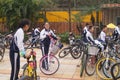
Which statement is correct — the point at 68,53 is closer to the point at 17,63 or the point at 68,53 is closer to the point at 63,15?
the point at 17,63

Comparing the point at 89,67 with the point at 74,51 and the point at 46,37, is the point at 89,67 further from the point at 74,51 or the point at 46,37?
the point at 74,51

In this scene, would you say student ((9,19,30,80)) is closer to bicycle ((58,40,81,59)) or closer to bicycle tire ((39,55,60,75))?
bicycle tire ((39,55,60,75))

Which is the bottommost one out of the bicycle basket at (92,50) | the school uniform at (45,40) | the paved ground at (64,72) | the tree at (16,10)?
the paved ground at (64,72)

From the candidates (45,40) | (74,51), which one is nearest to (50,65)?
(45,40)

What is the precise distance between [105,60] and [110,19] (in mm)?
11884

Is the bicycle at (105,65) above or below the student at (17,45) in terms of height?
below

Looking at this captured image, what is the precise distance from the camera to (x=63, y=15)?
2680 cm

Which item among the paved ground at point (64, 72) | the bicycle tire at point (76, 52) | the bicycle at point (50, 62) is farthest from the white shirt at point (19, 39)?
the bicycle tire at point (76, 52)

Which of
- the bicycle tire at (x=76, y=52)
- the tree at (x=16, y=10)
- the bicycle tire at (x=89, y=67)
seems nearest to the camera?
the bicycle tire at (x=89, y=67)

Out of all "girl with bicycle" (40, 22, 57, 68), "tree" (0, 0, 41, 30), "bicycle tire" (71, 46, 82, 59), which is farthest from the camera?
"tree" (0, 0, 41, 30)

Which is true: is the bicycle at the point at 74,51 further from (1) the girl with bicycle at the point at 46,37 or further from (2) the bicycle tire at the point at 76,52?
(1) the girl with bicycle at the point at 46,37

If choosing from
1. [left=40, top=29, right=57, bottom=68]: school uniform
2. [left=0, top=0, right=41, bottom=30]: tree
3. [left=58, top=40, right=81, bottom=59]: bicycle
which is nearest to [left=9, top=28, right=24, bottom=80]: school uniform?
[left=40, top=29, right=57, bottom=68]: school uniform

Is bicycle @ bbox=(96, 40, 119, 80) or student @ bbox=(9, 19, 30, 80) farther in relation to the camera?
bicycle @ bbox=(96, 40, 119, 80)

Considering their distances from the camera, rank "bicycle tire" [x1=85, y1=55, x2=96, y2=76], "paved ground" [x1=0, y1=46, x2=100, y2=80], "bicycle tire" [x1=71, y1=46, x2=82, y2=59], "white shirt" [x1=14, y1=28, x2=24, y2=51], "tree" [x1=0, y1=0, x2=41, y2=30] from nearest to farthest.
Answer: "white shirt" [x1=14, y1=28, x2=24, y2=51] < "paved ground" [x1=0, y1=46, x2=100, y2=80] < "bicycle tire" [x1=85, y1=55, x2=96, y2=76] < "bicycle tire" [x1=71, y1=46, x2=82, y2=59] < "tree" [x1=0, y1=0, x2=41, y2=30]
